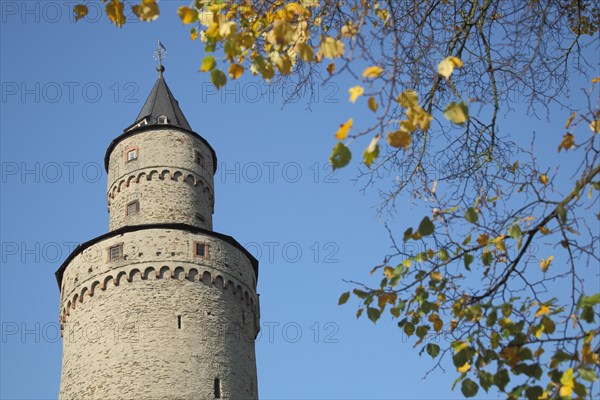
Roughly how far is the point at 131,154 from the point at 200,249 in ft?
14.3

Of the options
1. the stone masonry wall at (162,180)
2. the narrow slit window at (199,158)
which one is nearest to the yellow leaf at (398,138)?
the stone masonry wall at (162,180)

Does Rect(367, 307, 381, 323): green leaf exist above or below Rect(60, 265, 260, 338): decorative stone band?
below

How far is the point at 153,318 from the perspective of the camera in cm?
2112

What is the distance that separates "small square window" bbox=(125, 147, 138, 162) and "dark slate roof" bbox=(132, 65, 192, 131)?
3.89 ft

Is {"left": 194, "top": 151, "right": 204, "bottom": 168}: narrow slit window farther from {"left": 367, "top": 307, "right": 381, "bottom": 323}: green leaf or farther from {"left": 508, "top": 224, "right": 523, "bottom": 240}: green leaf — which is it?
{"left": 508, "top": 224, "right": 523, "bottom": 240}: green leaf

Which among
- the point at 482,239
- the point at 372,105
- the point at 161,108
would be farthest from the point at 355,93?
the point at 161,108

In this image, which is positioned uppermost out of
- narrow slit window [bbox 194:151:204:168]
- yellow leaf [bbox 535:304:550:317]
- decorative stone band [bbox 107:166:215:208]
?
narrow slit window [bbox 194:151:204:168]

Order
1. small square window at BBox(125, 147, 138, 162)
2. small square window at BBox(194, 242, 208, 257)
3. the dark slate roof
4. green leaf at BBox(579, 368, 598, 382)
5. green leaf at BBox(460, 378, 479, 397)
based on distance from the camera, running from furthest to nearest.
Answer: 1. the dark slate roof
2. small square window at BBox(125, 147, 138, 162)
3. small square window at BBox(194, 242, 208, 257)
4. green leaf at BBox(460, 378, 479, 397)
5. green leaf at BBox(579, 368, 598, 382)

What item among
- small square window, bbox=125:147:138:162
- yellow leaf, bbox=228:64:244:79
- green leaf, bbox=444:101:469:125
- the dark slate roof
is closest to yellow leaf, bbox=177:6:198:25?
yellow leaf, bbox=228:64:244:79

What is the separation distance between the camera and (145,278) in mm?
21859

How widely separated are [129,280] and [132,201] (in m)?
3.14

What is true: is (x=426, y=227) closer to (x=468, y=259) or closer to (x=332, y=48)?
(x=468, y=259)

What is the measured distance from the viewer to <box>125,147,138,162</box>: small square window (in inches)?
998

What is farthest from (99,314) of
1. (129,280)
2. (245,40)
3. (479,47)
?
(245,40)
